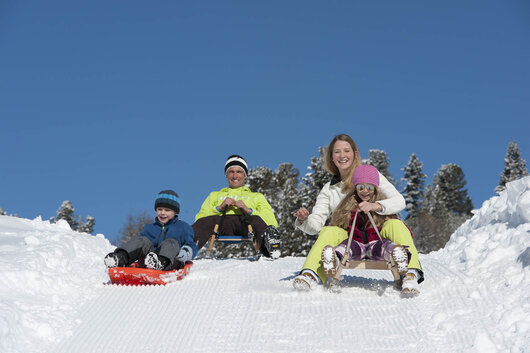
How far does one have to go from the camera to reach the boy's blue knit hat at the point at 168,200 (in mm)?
5535

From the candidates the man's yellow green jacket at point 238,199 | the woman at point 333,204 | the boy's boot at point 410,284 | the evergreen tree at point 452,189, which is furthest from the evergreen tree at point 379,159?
→ the boy's boot at point 410,284

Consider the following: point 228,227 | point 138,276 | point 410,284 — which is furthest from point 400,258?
point 228,227

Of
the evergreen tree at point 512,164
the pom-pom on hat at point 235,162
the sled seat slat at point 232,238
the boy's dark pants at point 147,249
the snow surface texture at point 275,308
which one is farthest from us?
the evergreen tree at point 512,164

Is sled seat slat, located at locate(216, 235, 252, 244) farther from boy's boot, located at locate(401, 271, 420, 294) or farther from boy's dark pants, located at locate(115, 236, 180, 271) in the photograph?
boy's boot, located at locate(401, 271, 420, 294)

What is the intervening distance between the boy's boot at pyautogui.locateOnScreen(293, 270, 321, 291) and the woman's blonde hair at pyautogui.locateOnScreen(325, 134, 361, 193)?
3.12 ft

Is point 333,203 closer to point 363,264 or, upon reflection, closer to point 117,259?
point 363,264

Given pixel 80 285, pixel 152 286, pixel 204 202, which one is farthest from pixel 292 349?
pixel 204 202

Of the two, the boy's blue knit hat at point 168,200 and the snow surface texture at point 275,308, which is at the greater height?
the boy's blue knit hat at point 168,200

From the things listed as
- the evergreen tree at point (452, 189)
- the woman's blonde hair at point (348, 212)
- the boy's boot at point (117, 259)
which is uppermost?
the evergreen tree at point (452, 189)

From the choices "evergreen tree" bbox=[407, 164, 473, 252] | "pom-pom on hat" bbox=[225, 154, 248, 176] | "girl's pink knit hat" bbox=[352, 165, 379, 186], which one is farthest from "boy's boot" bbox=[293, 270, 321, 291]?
"evergreen tree" bbox=[407, 164, 473, 252]

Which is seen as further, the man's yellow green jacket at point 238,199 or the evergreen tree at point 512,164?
the evergreen tree at point 512,164

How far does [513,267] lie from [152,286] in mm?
3067

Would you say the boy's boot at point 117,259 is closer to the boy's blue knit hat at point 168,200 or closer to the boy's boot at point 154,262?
the boy's boot at point 154,262

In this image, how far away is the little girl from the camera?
13.3 ft
